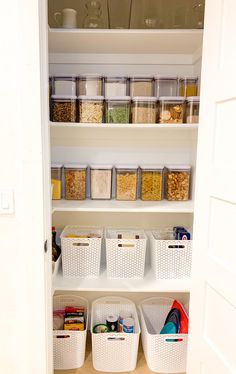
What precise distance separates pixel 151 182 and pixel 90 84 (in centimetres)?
68

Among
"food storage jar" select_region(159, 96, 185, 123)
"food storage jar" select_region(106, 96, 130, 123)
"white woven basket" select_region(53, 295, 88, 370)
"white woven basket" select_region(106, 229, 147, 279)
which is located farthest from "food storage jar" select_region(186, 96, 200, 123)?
"white woven basket" select_region(53, 295, 88, 370)

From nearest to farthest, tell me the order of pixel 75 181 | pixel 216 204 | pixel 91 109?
1. pixel 216 204
2. pixel 91 109
3. pixel 75 181

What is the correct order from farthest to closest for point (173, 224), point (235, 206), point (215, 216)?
1. point (173, 224)
2. point (215, 216)
3. point (235, 206)

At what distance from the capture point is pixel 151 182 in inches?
67.1

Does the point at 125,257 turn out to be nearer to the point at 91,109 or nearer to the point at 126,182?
the point at 126,182

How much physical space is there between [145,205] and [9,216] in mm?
766

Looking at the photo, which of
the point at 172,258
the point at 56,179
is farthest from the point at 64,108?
the point at 172,258

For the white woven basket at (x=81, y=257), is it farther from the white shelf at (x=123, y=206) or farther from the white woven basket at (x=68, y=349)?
the white woven basket at (x=68, y=349)

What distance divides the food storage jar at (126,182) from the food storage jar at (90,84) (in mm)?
462

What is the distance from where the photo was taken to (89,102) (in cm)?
157

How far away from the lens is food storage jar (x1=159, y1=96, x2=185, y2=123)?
5.22 ft

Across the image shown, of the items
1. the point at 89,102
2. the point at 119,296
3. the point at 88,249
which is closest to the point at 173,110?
the point at 89,102

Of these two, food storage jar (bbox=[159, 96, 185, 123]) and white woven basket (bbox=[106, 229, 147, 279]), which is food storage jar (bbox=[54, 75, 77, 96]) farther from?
white woven basket (bbox=[106, 229, 147, 279])

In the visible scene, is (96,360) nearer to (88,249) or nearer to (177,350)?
(177,350)
